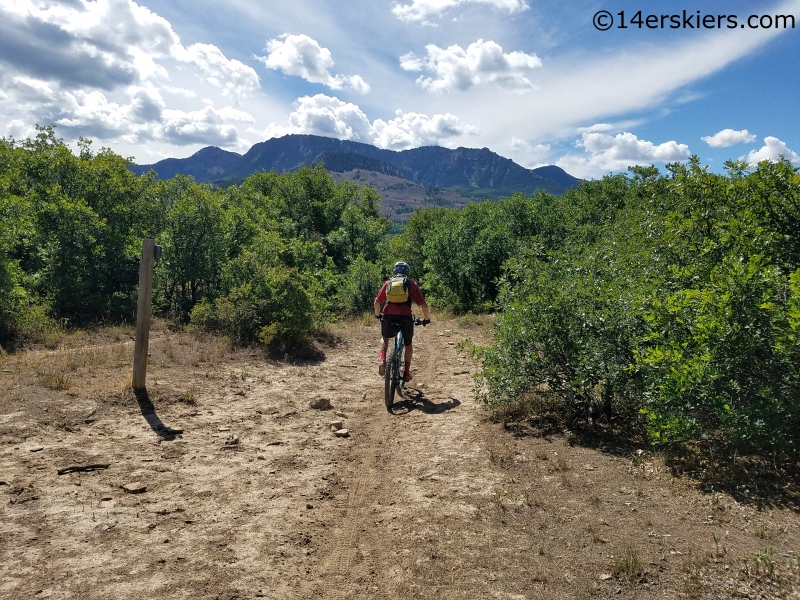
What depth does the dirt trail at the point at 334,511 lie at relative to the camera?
3.43 m

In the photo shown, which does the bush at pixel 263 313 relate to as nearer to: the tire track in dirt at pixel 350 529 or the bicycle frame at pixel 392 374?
the bicycle frame at pixel 392 374

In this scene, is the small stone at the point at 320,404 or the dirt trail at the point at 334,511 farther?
the small stone at the point at 320,404

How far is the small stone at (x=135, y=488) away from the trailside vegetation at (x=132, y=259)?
6018 millimetres

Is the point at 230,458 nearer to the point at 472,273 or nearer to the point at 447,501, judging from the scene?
the point at 447,501

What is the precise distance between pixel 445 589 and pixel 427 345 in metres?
9.50

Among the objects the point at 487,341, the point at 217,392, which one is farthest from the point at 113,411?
the point at 487,341

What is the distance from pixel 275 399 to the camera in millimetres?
8102

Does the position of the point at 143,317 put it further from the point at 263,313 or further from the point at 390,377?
the point at 263,313

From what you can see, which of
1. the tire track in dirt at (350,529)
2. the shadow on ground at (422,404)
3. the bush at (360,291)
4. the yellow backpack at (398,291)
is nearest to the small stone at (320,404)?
the shadow on ground at (422,404)

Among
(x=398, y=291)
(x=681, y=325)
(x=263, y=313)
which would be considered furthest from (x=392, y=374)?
(x=263, y=313)

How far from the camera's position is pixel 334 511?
15.1ft

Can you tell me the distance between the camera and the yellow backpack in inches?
308

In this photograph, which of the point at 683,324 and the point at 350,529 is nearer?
the point at 350,529

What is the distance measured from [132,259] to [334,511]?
14443mm
